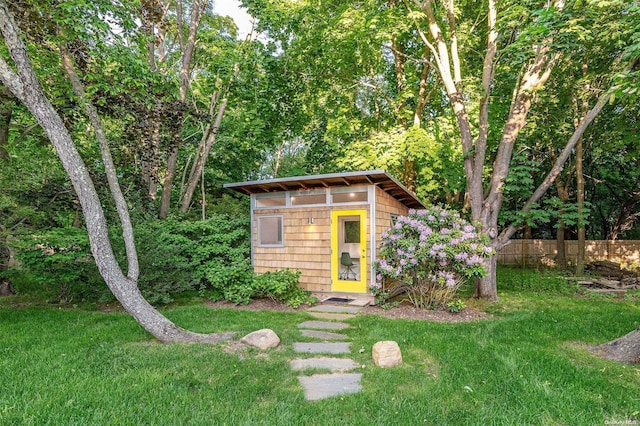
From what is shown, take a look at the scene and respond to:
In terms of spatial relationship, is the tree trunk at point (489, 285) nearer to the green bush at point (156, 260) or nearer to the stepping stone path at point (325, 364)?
the stepping stone path at point (325, 364)

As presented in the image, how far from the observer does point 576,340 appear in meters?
4.53

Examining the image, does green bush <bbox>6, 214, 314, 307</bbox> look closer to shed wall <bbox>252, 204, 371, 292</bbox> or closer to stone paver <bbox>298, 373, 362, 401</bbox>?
shed wall <bbox>252, 204, 371, 292</bbox>

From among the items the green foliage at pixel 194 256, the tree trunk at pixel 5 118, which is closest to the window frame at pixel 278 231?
the green foliage at pixel 194 256

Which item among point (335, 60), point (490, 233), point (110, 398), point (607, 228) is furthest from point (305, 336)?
point (607, 228)

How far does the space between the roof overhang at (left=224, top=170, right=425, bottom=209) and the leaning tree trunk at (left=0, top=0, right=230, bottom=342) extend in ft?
12.3

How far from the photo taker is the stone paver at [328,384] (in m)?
2.99

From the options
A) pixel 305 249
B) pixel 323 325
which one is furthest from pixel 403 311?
pixel 305 249

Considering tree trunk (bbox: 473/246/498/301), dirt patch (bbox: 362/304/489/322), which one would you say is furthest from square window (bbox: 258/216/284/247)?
tree trunk (bbox: 473/246/498/301)

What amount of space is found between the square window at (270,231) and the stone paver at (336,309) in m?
1.99

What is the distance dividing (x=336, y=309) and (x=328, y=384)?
3.35 meters

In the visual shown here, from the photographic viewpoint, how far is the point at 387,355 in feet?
11.9

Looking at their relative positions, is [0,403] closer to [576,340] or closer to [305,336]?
[305,336]

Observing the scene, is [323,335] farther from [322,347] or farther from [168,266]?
[168,266]

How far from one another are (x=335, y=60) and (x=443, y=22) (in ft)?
10.1
